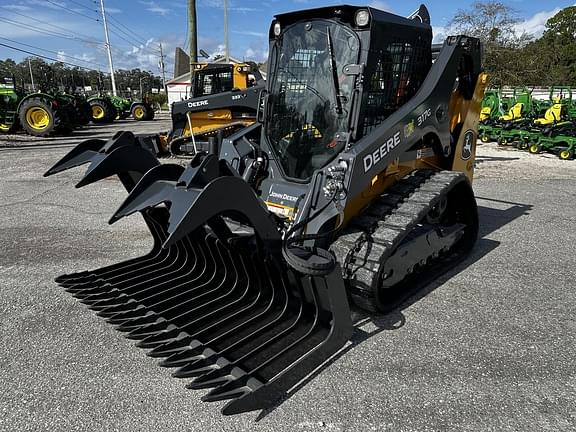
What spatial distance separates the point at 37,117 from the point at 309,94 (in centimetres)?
1548

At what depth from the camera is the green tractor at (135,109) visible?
86.4 ft

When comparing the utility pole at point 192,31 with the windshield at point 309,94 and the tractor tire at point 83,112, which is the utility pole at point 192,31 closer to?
the tractor tire at point 83,112

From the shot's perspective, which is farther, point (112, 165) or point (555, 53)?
point (555, 53)

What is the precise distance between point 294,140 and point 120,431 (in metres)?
2.48

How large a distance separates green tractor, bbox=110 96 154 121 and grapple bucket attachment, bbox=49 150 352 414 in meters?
24.7

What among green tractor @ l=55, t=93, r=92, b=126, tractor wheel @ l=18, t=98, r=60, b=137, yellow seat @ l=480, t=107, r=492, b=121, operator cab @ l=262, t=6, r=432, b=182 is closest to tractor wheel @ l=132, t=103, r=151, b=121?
green tractor @ l=55, t=93, r=92, b=126

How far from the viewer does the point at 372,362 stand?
114 inches

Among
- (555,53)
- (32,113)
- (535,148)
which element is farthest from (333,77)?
(555,53)

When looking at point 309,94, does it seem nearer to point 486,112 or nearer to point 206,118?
point 206,118

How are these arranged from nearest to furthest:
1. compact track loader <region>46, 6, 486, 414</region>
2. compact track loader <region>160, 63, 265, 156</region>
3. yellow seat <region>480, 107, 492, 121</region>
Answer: compact track loader <region>46, 6, 486, 414</region> < compact track loader <region>160, 63, 265, 156</region> < yellow seat <region>480, 107, 492, 121</region>

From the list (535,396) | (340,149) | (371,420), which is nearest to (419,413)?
(371,420)

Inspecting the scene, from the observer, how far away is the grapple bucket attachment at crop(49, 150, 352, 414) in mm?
2479

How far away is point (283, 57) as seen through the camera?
12.9ft

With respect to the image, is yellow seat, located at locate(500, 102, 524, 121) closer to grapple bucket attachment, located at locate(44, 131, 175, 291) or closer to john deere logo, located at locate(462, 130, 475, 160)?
john deere logo, located at locate(462, 130, 475, 160)
